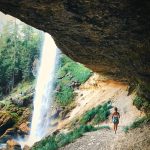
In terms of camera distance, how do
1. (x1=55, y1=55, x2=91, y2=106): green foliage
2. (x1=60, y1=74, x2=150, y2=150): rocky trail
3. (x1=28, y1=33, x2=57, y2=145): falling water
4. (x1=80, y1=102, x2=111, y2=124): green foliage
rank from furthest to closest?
(x1=55, y1=55, x2=91, y2=106): green foliage → (x1=28, y1=33, x2=57, y2=145): falling water → (x1=80, y1=102, x2=111, y2=124): green foliage → (x1=60, y1=74, x2=150, y2=150): rocky trail

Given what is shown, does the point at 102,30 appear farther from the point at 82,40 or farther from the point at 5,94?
the point at 5,94

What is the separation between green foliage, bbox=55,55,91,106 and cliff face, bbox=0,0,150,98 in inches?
970

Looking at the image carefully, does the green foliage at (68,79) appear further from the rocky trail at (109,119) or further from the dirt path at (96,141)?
the dirt path at (96,141)

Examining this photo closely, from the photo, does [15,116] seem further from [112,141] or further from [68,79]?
[112,141]

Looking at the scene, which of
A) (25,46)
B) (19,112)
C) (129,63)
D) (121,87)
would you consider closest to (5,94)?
(25,46)

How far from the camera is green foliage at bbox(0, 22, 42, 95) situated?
5525cm

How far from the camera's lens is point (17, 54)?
200ft

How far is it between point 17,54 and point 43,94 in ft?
69.6

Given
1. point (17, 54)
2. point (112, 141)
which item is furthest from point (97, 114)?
point (17, 54)

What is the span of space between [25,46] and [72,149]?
154 feet

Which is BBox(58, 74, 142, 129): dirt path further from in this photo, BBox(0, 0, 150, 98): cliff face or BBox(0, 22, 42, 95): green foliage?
BBox(0, 22, 42, 95): green foliage

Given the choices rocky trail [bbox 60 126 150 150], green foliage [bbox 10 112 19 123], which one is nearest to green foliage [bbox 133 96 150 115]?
rocky trail [bbox 60 126 150 150]

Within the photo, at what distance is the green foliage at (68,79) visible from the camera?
120ft

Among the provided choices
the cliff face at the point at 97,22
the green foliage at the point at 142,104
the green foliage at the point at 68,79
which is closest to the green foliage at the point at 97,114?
the green foliage at the point at 142,104
